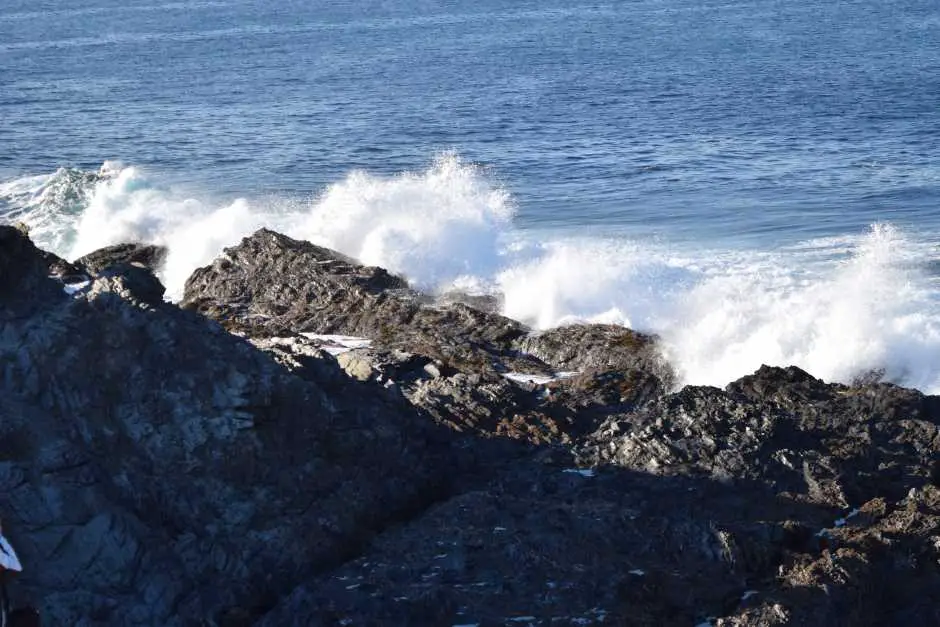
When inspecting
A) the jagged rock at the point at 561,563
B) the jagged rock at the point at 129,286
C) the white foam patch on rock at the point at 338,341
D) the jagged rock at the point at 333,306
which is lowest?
the jagged rock at the point at 561,563

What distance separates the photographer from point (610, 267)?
2306 centimetres

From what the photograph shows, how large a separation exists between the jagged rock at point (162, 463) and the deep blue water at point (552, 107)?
19764mm

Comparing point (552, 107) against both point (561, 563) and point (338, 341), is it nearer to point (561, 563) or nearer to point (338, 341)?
point (338, 341)

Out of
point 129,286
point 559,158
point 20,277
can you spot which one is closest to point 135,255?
point 129,286

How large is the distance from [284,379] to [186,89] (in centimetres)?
4492

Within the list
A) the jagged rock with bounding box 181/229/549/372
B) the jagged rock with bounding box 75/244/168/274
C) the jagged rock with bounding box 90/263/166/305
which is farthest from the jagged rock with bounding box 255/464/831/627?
the jagged rock with bounding box 75/244/168/274

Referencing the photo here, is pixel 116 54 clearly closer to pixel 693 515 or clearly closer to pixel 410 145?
pixel 410 145

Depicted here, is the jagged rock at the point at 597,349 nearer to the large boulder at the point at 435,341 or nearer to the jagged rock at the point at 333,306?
the large boulder at the point at 435,341

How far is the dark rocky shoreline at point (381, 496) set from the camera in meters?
9.52

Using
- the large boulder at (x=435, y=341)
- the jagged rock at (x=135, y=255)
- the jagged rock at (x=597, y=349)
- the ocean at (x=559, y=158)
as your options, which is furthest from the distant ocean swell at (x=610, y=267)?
the large boulder at (x=435, y=341)

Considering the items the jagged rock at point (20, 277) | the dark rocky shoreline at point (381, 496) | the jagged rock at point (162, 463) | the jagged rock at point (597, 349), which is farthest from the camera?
the jagged rock at point (597, 349)

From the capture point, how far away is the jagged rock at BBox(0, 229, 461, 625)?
30.6 feet

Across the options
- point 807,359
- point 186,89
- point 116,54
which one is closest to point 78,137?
point 186,89

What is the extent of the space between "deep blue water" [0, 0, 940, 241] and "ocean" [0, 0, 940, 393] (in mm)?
169
